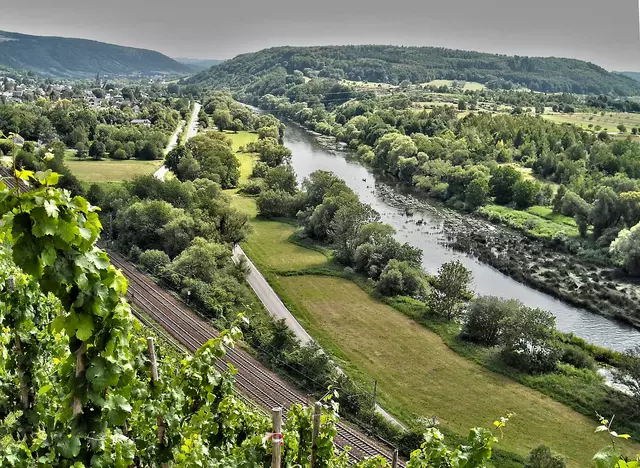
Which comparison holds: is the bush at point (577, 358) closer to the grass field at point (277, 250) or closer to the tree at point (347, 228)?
the tree at point (347, 228)

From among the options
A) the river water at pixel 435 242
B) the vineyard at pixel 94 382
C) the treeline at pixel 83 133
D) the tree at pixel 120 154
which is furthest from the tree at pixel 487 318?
the tree at pixel 120 154

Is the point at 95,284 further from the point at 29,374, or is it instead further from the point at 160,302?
the point at 160,302

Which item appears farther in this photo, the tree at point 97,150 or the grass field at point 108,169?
the tree at point 97,150

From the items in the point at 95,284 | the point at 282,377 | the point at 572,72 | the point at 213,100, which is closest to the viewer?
the point at 95,284

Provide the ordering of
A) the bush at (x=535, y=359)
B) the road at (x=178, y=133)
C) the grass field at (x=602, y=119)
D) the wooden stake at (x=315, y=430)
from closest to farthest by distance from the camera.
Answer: the wooden stake at (x=315, y=430) < the bush at (x=535, y=359) < the road at (x=178, y=133) < the grass field at (x=602, y=119)

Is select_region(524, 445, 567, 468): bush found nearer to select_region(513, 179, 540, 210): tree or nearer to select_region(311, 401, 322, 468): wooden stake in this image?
select_region(311, 401, 322, 468): wooden stake

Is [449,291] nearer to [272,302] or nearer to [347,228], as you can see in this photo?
[272,302]

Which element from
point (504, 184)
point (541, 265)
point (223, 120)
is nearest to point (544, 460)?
point (541, 265)

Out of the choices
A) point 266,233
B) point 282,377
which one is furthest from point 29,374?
point 266,233
